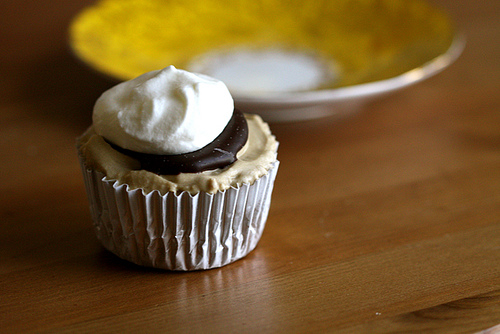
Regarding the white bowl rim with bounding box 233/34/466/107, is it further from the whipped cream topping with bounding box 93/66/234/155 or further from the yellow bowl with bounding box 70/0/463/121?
the whipped cream topping with bounding box 93/66/234/155

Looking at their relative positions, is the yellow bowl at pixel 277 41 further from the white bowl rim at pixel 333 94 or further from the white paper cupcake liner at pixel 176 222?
the white paper cupcake liner at pixel 176 222

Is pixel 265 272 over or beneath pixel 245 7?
beneath

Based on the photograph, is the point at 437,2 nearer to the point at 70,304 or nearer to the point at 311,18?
the point at 311,18

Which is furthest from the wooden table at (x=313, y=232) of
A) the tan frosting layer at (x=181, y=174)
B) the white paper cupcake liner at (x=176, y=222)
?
the tan frosting layer at (x=181, y=174)

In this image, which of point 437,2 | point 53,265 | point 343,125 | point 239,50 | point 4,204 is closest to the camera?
point 53,265

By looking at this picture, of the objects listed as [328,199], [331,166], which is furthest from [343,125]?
[328,199]

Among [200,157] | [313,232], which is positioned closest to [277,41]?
[313,232]
